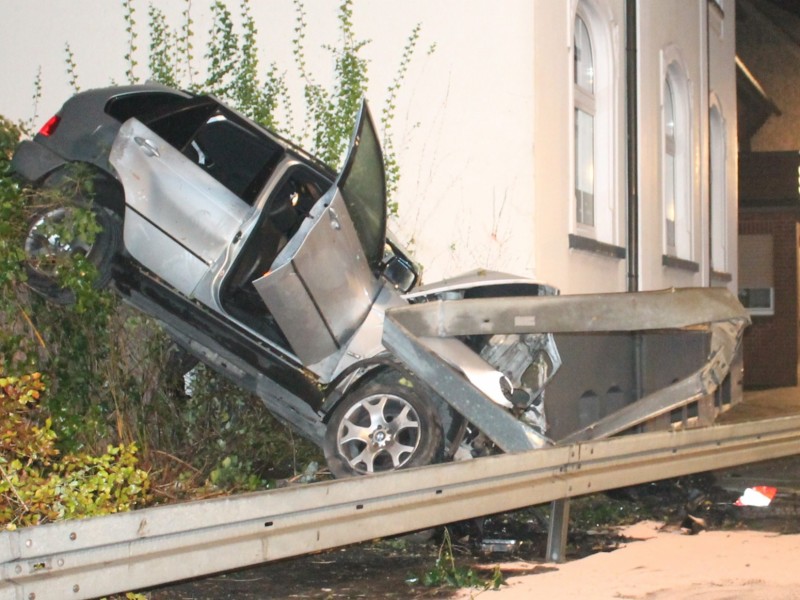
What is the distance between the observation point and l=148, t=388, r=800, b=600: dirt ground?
6075mm

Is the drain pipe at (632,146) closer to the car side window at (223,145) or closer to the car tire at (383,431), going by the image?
the car side window at (223,145)

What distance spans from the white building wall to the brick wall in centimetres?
976

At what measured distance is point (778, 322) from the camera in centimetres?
2272

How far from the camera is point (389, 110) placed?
1212 centimetres

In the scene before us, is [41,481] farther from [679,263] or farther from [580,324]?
[679,263]

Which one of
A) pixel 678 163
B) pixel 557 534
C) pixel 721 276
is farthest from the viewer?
pixel 721 276

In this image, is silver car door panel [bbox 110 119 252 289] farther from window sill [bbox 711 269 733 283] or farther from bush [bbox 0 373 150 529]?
window sill [bbox 711 269 733 283]

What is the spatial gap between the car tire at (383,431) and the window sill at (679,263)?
8221mm

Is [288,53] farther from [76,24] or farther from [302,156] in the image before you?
[302,156]

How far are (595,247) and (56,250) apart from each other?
6099mm

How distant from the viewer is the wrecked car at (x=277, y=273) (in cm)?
771

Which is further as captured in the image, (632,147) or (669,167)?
(669,167)

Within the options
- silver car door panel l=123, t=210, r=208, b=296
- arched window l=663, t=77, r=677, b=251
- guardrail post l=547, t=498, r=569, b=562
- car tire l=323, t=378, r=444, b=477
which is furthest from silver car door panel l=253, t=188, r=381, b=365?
arched window l=663, t=77, r=677, b=251

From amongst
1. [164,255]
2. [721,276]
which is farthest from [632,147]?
[164,255]
